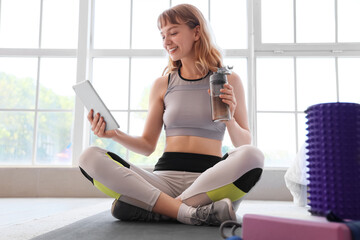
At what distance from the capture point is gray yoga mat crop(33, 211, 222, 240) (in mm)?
924

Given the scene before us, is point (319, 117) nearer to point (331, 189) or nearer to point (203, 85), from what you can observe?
point (331, 189)

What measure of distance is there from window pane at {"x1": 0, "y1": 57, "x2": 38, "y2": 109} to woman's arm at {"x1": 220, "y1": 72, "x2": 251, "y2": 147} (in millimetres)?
2021

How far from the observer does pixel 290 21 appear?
116 inches

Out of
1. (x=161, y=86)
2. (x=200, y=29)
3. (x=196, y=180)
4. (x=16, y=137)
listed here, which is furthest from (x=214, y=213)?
(x=16, y=137)

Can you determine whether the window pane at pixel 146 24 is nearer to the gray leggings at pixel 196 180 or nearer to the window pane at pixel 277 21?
the window pane at pixel 277 21

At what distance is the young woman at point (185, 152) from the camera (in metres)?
1.17

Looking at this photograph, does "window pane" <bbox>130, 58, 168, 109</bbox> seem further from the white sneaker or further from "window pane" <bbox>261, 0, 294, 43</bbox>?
the white sneaker

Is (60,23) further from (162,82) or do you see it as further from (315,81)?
(315,81)

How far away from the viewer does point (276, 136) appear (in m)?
2.83

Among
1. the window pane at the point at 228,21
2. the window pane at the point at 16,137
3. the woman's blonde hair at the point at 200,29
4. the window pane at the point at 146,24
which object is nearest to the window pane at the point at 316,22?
the window pane at the point at 228,21

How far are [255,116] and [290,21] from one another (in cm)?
91

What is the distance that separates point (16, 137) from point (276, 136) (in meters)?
2.21

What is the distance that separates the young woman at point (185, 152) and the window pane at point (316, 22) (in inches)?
62.1

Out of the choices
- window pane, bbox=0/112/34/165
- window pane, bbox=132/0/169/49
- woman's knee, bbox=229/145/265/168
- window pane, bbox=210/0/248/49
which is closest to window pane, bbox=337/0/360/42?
window pane, bbox=210/0/248/49
